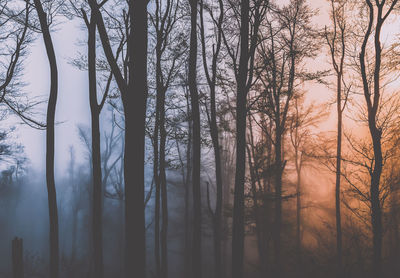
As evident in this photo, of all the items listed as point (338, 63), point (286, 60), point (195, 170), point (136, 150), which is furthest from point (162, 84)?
point (338, 63)

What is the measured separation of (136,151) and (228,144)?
7992 millimetres

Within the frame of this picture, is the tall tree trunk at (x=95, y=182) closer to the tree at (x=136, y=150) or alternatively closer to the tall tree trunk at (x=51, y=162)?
the tall tree trunk at (x=51, y=162)

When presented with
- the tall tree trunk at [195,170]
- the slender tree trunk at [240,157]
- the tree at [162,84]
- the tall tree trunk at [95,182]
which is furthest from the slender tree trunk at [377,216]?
the tall tree trunk at [95,182]

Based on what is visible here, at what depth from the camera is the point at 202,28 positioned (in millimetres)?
9047

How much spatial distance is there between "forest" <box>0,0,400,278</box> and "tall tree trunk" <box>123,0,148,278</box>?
8.61 ft

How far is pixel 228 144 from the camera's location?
11.9 meters

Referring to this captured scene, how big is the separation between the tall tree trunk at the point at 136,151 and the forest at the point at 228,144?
2625mm

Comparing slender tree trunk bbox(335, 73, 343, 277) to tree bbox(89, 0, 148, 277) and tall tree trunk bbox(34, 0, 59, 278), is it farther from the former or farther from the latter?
tall tree trunk bbox(34, 0, 59, 278)

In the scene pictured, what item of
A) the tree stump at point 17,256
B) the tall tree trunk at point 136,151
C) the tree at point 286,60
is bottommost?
the tree stump at point 17,256

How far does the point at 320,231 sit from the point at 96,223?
30.3 ft

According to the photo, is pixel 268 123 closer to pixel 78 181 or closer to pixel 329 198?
pixel 329 198

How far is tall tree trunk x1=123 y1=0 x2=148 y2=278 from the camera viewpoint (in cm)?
417

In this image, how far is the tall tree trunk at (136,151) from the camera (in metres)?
4.17

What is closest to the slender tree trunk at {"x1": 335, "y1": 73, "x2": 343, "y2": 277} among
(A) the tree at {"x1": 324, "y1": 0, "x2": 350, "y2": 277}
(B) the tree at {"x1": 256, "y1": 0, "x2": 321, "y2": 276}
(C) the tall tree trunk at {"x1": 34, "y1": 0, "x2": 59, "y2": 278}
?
(A) the tree at {"x1": 324, "y1": 0, "x2": 350, "y2": 277}
